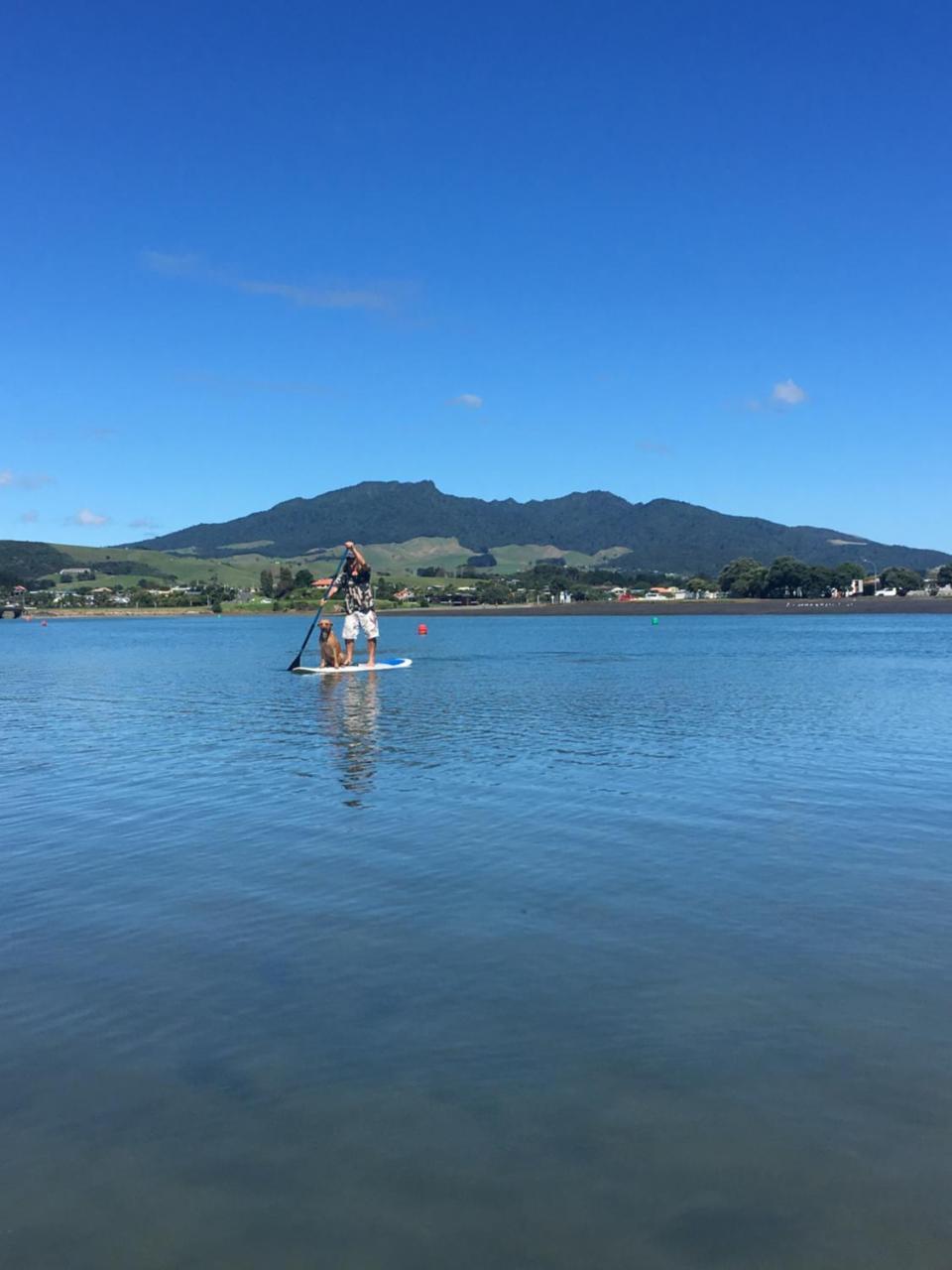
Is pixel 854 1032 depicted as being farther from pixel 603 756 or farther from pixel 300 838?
pixel 603 756

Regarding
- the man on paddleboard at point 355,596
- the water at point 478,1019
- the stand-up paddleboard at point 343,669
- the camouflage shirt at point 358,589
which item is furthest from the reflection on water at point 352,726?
the camouflage shirt at point 358,589

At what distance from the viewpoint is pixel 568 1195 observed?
257 inches

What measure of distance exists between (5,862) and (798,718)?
22.5 meters

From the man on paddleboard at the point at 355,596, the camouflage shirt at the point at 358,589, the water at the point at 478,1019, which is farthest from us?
the camouflage shirt at the point at 358,589

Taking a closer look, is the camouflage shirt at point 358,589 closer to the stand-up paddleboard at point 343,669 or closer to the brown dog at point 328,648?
the brown dog at point 328,648

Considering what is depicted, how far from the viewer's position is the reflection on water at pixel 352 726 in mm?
21266

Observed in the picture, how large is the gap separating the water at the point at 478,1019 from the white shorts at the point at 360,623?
32.2 meters

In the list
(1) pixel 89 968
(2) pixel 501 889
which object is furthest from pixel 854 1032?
(1) pixel 89 968

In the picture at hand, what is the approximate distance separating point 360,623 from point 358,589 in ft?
12.4

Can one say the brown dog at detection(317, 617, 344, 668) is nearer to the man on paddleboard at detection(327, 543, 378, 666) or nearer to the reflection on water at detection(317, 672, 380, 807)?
the man on paddleboard at detection(327, 543, 378, 666)

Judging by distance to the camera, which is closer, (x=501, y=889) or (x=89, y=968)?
(x=89, y=968)

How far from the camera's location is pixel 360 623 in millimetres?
55469

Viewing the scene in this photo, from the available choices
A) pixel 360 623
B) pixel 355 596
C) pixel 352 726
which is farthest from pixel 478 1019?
pixel 360 623

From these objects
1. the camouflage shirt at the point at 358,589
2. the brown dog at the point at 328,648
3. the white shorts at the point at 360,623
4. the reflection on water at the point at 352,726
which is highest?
the camouflage shirt at the point at 358,589
